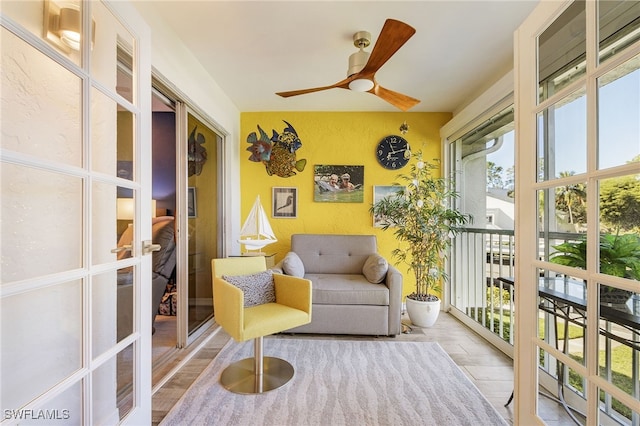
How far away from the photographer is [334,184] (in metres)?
3.49

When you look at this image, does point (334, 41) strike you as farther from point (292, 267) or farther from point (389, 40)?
point (292, 267)

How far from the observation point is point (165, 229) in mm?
2348

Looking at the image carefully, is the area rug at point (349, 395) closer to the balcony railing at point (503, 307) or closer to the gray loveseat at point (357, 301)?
the gray loveseat at point (357, 301)

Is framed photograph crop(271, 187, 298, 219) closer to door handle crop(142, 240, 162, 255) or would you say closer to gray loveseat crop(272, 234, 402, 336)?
gray loveseat crop(272, 234, 402, 336)

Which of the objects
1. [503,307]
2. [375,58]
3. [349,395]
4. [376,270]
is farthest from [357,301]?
[375,58]

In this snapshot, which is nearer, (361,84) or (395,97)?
(361,84)

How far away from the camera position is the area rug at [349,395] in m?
1.51

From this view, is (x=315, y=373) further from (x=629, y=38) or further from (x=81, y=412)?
(x=629, y=38)

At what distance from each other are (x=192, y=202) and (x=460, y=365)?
2.65 meters

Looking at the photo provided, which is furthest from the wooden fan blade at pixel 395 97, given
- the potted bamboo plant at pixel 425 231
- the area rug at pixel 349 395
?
the area rug at pixel 349 395

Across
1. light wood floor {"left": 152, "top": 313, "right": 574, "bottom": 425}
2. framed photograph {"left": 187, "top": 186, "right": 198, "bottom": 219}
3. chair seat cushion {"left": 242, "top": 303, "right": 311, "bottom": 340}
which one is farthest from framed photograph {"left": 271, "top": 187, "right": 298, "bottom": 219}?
chair seat cushion {"left": 242, "top": 303, "right": 311, "bottom": 340}

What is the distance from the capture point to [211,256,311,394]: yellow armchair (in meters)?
1.67

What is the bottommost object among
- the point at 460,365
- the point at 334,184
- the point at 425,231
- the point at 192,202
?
the point at 460,365

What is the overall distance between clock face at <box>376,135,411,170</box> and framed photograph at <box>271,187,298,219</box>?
3.95 ft
